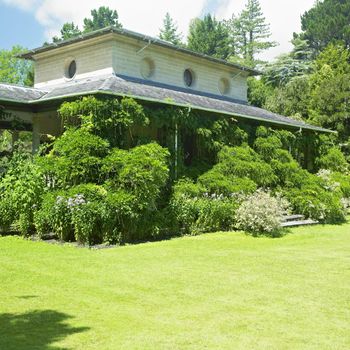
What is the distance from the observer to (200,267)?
353 inches

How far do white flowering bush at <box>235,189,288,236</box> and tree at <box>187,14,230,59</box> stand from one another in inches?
1724

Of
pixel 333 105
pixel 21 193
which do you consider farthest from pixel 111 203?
pixel 333 105

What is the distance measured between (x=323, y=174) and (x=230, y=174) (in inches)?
234

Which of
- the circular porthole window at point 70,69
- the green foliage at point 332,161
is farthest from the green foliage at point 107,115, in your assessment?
the green foliage at point 332,161

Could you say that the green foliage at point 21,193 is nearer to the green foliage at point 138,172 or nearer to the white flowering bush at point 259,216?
the green foliage at point 138,172

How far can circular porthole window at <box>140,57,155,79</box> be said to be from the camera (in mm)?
19109

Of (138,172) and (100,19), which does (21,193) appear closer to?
(138,172)

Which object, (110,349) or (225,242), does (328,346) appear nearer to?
(110,349)

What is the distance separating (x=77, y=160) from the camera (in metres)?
12.3

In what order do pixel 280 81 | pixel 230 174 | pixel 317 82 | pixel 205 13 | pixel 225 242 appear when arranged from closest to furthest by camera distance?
pixel 225 242 < pixel 230 174 < pixel 317 82 < pixel 280 81 < pixel 205 13

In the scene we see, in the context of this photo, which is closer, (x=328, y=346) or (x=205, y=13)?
(x=328, y=346)

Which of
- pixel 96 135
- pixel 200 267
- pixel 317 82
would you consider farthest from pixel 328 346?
pixel 317 82

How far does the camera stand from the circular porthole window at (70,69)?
19.5m

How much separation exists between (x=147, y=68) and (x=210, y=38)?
38732 mm
